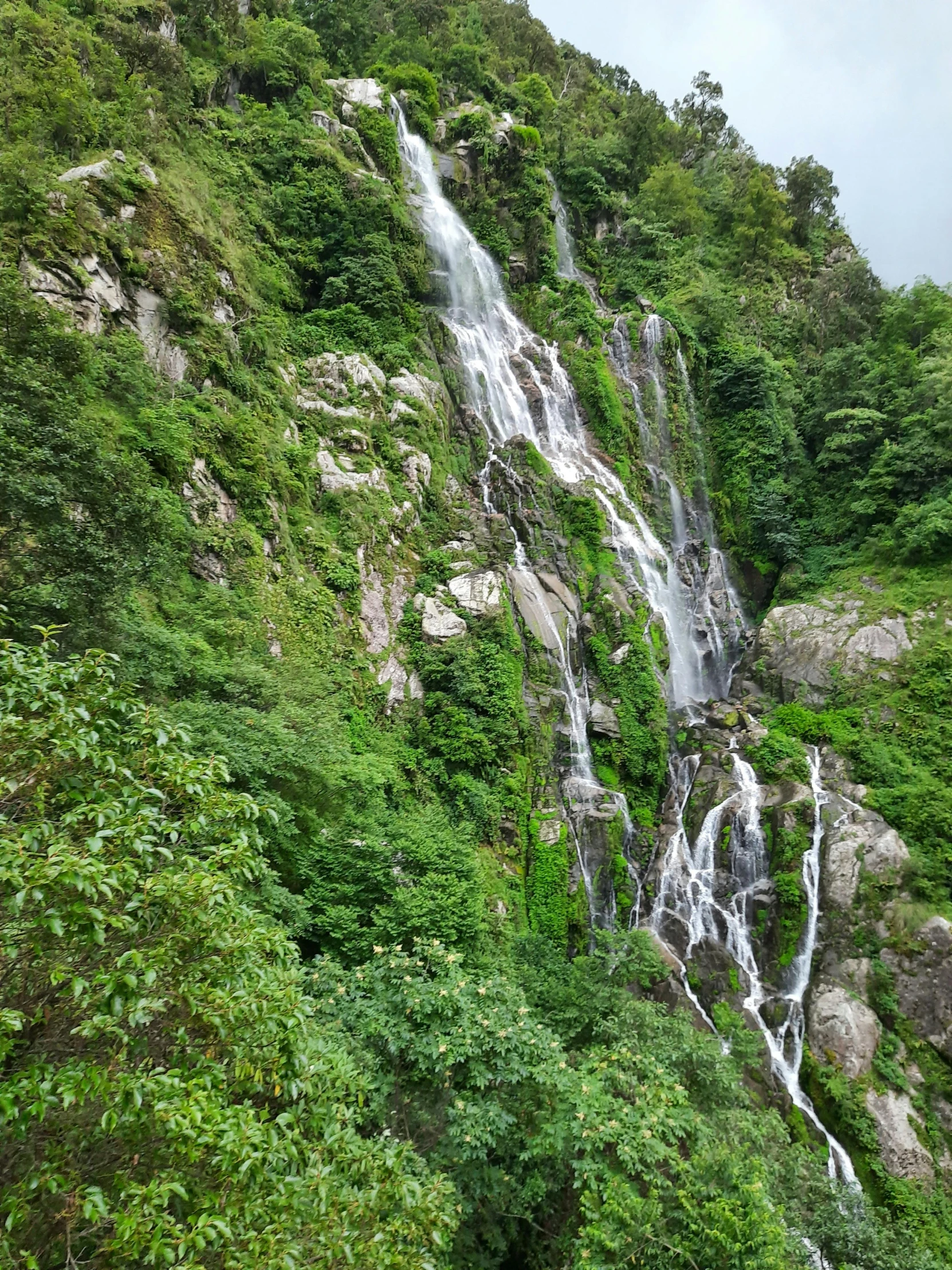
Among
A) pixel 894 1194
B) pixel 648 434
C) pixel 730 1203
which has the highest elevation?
pixel 648 434

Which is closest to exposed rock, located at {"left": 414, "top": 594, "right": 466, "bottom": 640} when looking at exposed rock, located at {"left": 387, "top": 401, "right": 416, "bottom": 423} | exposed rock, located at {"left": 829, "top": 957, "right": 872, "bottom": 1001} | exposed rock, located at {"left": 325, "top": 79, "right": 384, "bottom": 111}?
exposed rock, located at {"left": 387, "top": 401, "right": 416, "bottom": 423}

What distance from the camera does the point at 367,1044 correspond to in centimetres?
649

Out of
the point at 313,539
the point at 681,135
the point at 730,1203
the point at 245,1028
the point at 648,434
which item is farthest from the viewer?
the point at 681,135

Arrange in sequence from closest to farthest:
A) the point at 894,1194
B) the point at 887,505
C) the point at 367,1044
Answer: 1. the point at 367,1044
2. the point at 894,1194
3. the point at 887,505

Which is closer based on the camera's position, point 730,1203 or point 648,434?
point 730,1203

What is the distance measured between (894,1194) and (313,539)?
17076 millimetres

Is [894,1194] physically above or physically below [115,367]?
below

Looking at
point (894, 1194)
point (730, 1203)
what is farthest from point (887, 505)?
point (730, 1203)

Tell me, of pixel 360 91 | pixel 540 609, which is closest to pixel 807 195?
pixel 360 91

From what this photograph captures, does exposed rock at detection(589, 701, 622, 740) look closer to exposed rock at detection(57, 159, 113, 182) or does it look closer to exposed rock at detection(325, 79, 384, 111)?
exposed rock at detection(57, 159, 113, 182)

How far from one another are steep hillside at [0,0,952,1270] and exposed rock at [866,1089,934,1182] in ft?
0.46

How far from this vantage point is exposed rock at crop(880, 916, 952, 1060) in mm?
12172

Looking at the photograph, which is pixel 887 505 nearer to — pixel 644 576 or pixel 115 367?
pixel 644 576

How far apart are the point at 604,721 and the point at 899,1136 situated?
33.3 feet
